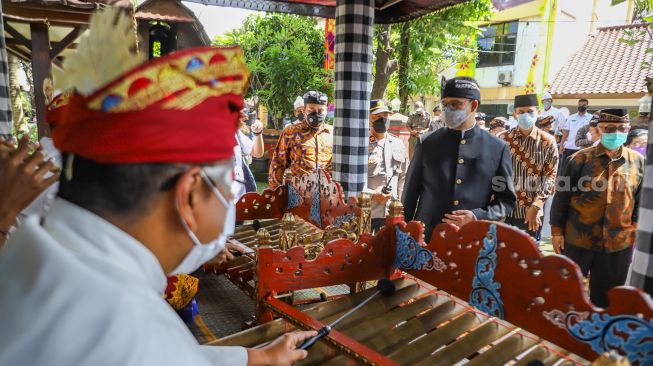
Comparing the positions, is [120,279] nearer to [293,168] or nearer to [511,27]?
[293,168]

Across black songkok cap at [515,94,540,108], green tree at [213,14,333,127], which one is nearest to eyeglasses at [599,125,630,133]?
black songkok cap at [515,94,540,108]

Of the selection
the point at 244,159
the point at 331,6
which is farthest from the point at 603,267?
the point at 331,6

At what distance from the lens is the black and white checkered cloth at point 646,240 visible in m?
1.71

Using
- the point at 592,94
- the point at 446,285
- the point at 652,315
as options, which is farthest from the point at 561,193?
the point at 592,94

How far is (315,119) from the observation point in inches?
197

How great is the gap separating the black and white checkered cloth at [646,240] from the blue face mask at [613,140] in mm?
1909

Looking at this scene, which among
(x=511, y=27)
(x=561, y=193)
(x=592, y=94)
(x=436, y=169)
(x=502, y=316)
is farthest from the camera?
(x=511, y=27)

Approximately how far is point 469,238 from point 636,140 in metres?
4.31

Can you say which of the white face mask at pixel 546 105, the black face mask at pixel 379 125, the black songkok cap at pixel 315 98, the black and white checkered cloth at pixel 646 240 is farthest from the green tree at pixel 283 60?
the black and white checkered cloth at pixel 646 240

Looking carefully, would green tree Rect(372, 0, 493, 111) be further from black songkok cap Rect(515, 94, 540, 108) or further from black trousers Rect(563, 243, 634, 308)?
black trousers Rect(563, 243, 634, 308)

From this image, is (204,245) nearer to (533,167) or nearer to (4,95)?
(4,95)

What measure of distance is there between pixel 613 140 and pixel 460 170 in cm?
150

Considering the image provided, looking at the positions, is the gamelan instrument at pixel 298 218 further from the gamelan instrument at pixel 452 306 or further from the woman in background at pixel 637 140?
the woman in background at pixel 637 140

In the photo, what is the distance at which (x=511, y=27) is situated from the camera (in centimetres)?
1709
